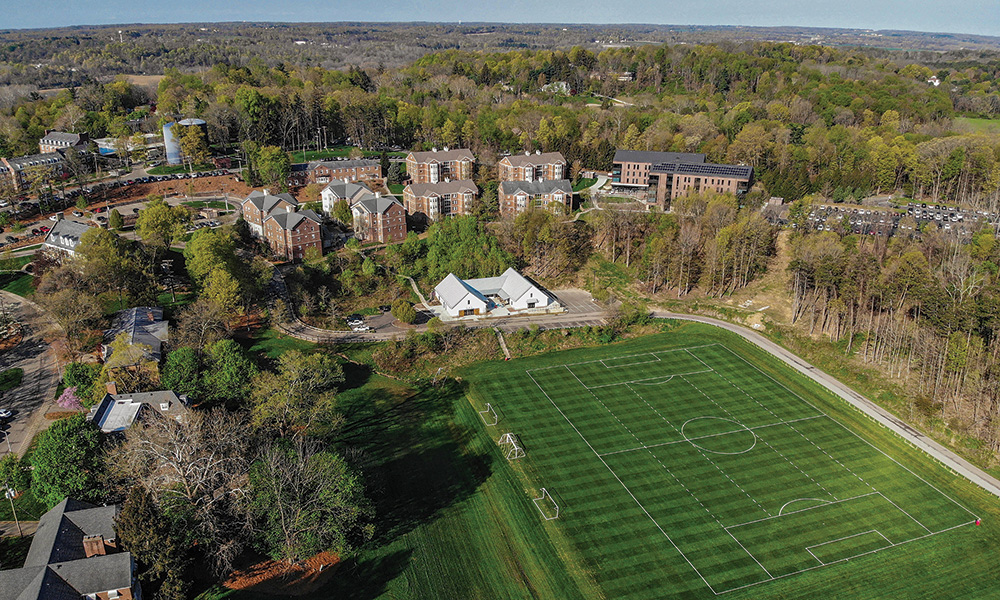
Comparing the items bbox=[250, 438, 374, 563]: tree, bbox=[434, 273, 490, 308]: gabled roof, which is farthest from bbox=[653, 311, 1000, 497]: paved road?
bbox=[250, 438, 374, 563]: tree

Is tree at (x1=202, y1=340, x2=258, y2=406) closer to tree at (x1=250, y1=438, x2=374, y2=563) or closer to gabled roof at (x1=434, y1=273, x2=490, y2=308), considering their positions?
tree at (x1=250, y1=438, x2=374, y2=563)

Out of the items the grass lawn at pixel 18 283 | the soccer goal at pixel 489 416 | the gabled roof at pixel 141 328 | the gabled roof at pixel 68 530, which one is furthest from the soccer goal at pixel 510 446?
the grass lawn at pixel 18 283

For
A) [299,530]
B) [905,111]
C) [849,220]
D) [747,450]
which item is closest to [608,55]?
[905,111]

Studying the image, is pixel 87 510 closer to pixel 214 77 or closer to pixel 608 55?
pixel 214 77

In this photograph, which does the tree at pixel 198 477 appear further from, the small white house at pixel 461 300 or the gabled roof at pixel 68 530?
the small white house at pixel 461 300

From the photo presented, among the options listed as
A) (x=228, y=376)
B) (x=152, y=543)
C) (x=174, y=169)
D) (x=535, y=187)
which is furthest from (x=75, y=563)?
(x=174, y=169)
